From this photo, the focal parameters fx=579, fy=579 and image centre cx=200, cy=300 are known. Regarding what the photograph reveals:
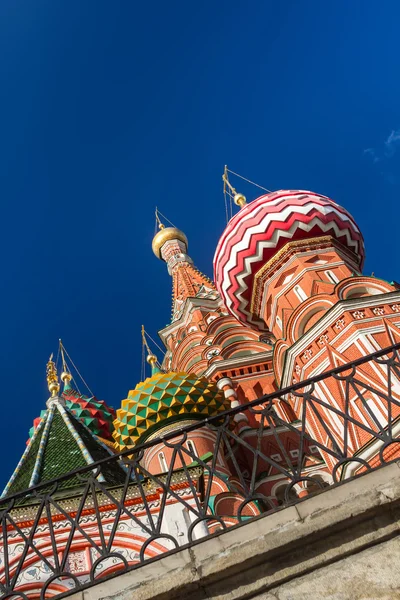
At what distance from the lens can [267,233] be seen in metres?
14.7

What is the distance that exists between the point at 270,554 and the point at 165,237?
28.4 metres

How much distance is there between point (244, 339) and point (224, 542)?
16062 mm

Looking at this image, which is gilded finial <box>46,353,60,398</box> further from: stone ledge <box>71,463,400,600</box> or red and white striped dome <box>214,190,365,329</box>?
stone ledge <box>71,463,400,600</box>

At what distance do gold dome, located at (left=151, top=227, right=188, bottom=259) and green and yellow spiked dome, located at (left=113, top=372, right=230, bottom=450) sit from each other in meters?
18.0

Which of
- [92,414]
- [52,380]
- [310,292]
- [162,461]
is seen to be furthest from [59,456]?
[92,414]

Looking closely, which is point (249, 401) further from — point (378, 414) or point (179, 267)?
point (179, 267)

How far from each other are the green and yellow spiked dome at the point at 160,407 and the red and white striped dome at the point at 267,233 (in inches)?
118

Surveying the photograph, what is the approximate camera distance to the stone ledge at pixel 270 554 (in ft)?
9.96

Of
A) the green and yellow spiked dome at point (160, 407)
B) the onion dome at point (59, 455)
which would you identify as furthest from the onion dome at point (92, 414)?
the green and yellow spiked dome at point (160, 407)

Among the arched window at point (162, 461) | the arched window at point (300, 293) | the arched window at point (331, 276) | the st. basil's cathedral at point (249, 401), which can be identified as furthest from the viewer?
the arched window at point (331, 276)

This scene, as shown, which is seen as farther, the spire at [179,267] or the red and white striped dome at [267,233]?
the spire at [179,267]

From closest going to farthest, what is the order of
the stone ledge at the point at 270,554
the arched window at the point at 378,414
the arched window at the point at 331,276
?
the stone ledge at the point at 270,554, the arched window at the point at 378,414, the arched window at the point at 331,276

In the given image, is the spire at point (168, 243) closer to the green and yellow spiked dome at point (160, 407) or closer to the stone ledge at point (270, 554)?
the green and yellow spiked dome at point (160, 407)

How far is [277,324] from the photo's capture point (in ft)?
46.3
